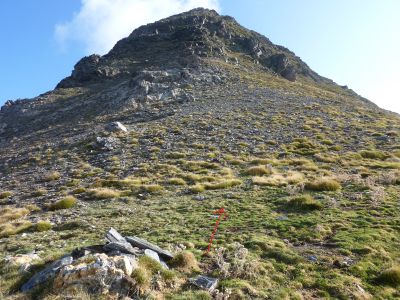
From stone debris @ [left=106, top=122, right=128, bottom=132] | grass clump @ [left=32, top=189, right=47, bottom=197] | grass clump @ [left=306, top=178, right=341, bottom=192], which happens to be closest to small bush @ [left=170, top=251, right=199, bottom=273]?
grass clump @ [left=306, top=178, right=341, bottom=192]

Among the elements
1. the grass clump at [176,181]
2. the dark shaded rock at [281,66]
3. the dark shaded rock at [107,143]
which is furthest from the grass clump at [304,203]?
the dark shaded rock at [281,66]

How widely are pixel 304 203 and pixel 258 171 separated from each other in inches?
319

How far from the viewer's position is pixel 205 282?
1002 centimetres

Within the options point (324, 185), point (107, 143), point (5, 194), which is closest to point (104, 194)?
point (5, 194)

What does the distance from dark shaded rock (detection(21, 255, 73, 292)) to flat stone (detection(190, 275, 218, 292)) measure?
3.34 m

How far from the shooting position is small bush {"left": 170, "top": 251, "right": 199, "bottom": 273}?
10951 millimetres

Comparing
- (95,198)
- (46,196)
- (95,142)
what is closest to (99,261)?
(95,198)

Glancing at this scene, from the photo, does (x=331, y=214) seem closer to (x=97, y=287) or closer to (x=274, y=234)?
(x=274, y=234)

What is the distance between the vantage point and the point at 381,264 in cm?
1186

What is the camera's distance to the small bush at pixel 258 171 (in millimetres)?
25891

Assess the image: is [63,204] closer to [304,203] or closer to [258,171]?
[304,203]

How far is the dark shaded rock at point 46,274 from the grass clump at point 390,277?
867 centimetres

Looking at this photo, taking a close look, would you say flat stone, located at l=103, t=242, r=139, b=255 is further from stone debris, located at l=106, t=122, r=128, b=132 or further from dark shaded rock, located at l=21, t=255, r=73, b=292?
Result: stone debris, located at l=106, t=122, r=128, b=132

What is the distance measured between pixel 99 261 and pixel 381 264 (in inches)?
333
